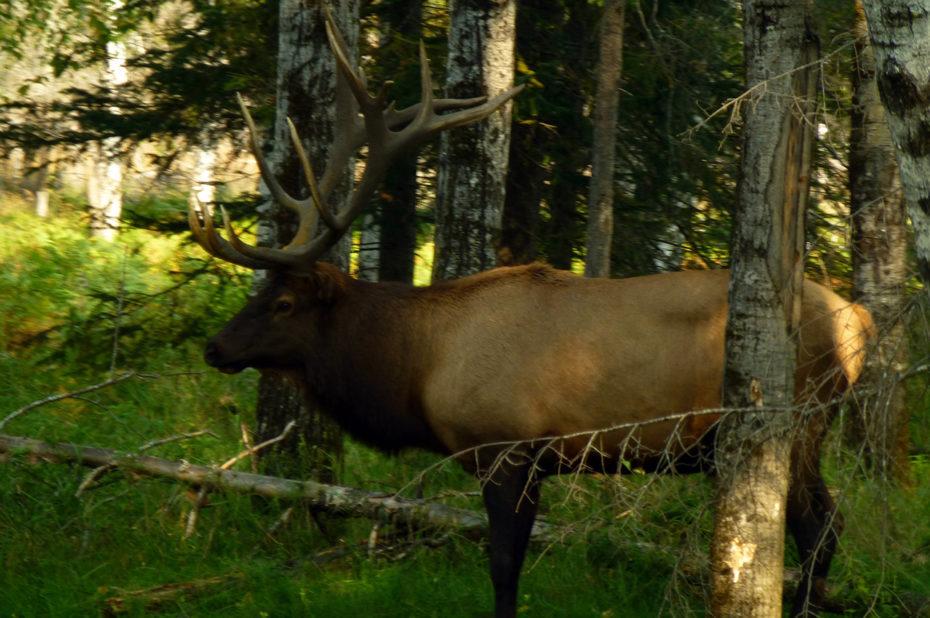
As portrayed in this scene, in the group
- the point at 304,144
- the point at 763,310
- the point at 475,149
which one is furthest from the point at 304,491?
the point at 763,310

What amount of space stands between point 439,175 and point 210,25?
3.13 metres

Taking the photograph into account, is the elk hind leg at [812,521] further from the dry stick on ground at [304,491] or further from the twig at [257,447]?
the twig at [257,447]

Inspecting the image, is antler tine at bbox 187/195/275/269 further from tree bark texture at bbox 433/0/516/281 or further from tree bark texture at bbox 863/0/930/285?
tree bark texture at bbox 863/0/930/285

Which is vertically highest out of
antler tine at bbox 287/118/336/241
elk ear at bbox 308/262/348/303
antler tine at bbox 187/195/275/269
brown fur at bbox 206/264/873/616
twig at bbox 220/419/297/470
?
antler tine at bbox 287/118/336/241

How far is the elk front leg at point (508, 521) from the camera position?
5645 mm

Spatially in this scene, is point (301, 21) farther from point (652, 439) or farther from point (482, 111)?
point (652, 439)

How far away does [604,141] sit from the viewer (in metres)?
7.71

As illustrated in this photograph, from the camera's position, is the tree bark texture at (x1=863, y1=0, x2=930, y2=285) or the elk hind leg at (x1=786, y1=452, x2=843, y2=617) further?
the elk hind leg at (x1=786, y1=452, x2=843, y2=617)

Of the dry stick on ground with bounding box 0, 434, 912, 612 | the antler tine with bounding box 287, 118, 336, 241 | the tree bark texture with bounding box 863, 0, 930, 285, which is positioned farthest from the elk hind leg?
the antler tine with bounding box 287, 118, 336, 241

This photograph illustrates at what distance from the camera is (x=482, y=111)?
644cm

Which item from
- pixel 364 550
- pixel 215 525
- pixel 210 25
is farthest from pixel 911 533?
pixel 210 25

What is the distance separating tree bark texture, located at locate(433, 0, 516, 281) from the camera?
278 inches

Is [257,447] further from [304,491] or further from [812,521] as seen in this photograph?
[812,521]

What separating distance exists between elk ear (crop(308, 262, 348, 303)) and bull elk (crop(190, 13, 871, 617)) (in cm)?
1
